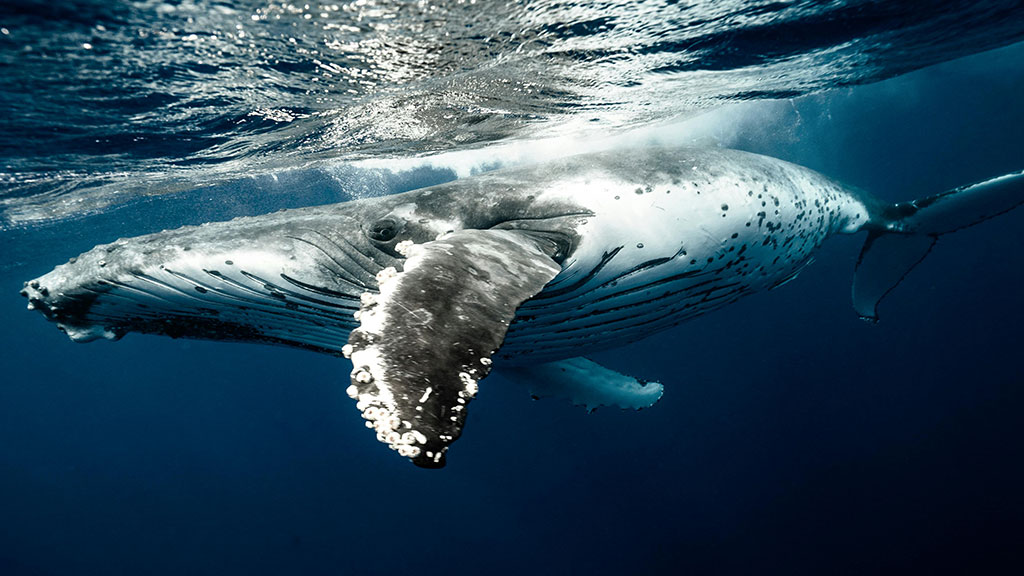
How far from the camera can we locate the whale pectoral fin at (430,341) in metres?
Answer: 1.44

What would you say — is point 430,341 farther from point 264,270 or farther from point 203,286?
point 203,286

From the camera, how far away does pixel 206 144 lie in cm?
1080

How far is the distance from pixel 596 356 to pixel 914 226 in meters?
22.7

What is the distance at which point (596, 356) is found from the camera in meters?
28.8

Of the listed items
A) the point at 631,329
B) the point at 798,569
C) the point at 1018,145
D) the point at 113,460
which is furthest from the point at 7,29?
the point at 113,460

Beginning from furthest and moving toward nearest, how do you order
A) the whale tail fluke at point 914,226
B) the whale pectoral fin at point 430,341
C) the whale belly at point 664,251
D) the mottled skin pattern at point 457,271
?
the whale tail fluke at point 914,226
the whale belly at point 664,251
the mottled skin pattern at point 457,271
the whale pectoral fin at point 430,341

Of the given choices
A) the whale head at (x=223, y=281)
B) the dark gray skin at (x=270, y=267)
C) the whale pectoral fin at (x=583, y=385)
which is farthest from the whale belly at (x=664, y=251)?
the whale head at (x=223, y=281)

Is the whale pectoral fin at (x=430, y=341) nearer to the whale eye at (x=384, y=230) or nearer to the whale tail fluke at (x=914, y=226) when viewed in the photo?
the whale eye at (x=384, y=230)

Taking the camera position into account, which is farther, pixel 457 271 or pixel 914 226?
pixel 914 226

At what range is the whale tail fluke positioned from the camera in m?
6.08

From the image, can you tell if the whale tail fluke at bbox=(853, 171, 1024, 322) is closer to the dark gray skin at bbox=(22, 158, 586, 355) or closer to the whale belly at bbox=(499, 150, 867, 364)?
the whale belly at bbox=(499, 150, 867, 364)

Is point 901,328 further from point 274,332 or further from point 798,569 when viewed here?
point 274,332

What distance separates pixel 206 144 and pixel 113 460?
82795mm

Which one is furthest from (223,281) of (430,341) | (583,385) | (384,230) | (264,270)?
(583,385)
